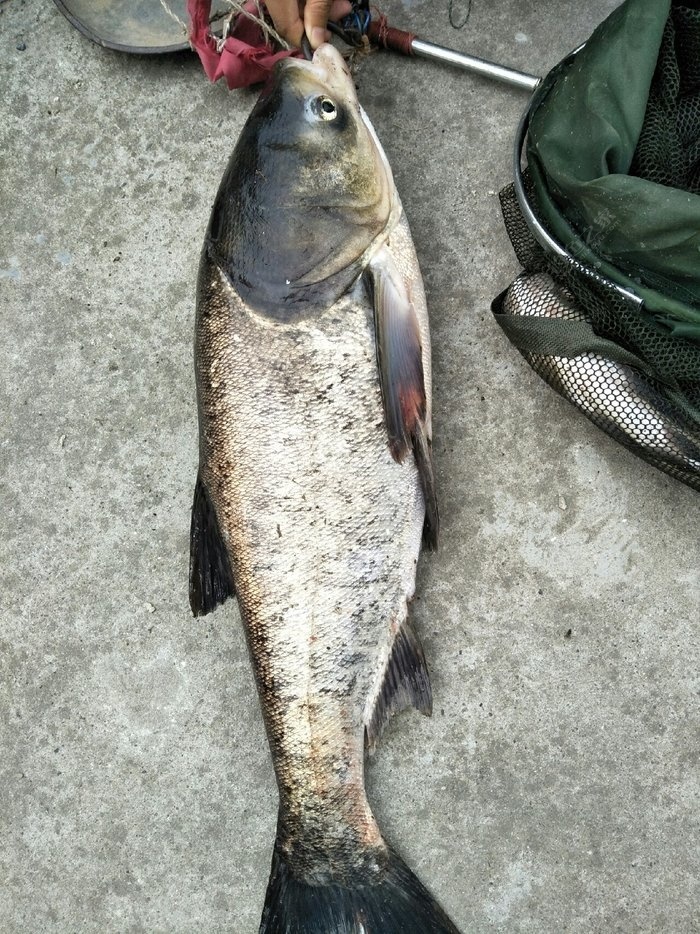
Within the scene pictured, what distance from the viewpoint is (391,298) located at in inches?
97.0

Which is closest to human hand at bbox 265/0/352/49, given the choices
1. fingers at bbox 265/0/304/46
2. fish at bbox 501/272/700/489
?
fingers at bbox 265/0/304/46

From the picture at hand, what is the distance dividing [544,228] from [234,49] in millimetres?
1152

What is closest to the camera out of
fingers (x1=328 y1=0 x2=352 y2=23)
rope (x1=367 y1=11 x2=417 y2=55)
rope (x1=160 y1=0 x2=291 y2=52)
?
rope (x1=160 y1=0 x2=291 y2=52)

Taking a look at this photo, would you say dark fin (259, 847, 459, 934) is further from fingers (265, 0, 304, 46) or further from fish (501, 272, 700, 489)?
fingers (265, 0, 304, 46)

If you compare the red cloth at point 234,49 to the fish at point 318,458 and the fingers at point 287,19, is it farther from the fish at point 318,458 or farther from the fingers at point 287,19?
the fish at point 318,458

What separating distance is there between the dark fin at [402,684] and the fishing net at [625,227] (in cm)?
91

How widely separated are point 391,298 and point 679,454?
0.96 m

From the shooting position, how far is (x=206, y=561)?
8.64 ft

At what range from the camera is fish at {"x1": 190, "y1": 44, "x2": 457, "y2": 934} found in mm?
2428

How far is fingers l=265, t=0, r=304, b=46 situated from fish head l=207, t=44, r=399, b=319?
236mm

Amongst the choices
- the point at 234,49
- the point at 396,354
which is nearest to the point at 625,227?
the point at 396,354

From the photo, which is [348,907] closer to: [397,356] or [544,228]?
[397,356]

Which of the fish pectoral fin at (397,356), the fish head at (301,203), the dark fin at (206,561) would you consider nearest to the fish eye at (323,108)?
the fish head at (301,203)

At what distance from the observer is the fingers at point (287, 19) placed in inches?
102
